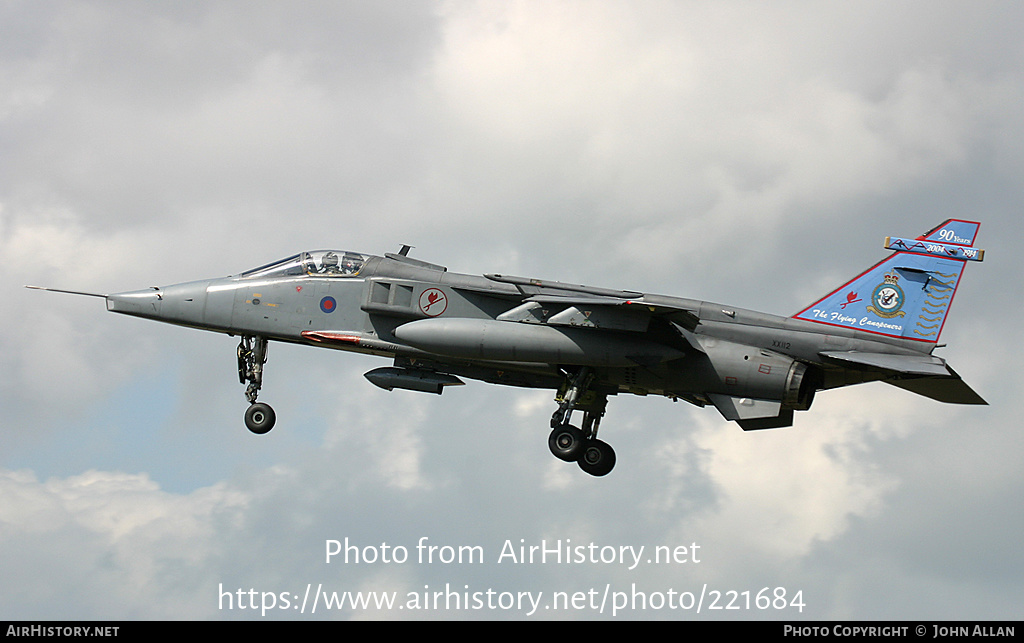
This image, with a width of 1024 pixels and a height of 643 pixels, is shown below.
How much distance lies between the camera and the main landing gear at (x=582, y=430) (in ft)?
63.8

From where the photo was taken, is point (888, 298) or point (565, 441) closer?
point (888, 298)

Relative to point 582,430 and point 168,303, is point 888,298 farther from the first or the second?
point 168,303

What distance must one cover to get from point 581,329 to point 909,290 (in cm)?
584

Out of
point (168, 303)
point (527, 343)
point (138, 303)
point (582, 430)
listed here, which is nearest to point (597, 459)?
point (582, 430)

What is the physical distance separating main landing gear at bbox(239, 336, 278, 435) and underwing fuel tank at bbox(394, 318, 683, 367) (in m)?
3.48

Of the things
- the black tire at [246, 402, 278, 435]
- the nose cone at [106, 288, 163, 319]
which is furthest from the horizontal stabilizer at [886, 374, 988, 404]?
the nose cone at [106, 288, 163, 319]

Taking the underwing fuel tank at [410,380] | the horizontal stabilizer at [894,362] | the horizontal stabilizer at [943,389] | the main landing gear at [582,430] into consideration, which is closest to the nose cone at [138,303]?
the underwing fuel tank at [410,380]

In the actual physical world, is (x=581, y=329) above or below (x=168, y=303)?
above

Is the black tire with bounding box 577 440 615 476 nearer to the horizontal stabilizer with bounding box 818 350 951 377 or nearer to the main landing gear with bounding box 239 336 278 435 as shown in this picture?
the horizontal stabilizer with bounding box 818 350 951 377

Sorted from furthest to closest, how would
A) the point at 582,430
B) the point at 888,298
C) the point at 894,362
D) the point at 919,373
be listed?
the point at 582,430 < the point at 888,298 < the point at 894,362 < the point at 919,373

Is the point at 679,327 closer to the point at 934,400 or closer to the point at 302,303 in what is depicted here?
the point at 934,400

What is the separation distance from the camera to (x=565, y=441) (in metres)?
19.9

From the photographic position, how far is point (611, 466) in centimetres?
2116

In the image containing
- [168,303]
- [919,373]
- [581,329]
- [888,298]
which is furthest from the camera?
[168,303]
